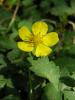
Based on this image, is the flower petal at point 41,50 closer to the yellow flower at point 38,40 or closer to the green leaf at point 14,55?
the yellow flower at point 38,40

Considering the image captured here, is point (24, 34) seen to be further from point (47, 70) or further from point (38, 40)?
point (47, 70)

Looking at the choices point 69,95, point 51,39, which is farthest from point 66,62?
point 69,95

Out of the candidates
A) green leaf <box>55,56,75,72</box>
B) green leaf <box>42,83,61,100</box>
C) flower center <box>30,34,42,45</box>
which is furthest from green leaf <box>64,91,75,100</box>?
flower center <box>30,34,42,45</box>

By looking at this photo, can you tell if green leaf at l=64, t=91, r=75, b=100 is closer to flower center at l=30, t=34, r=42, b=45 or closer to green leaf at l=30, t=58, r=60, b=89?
green leaf at l=30, t=58, r=60, b=89

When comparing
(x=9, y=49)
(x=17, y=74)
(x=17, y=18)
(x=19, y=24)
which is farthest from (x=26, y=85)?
(x=17, y=18)

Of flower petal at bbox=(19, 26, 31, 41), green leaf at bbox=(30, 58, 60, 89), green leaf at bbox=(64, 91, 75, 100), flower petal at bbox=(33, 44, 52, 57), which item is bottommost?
green leaf at bbox=(64, 91, 75, 100)

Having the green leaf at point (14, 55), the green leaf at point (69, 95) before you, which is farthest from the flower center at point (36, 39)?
the green leaf at point (69, 95)

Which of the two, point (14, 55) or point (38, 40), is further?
point (14, 55)
